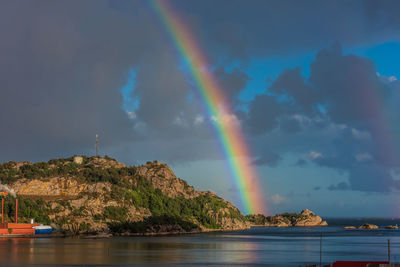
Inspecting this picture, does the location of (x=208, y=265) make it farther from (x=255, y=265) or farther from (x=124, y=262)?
(x=124, y=262)

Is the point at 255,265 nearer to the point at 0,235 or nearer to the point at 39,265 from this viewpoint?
the point at 39,265

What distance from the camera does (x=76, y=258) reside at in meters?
114

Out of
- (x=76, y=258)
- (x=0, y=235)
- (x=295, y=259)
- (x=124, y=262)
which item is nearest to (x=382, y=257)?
(x=295, y=259)

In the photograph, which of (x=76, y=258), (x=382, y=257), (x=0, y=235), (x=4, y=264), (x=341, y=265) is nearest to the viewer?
(x=341, y=265)

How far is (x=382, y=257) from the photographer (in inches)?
5217

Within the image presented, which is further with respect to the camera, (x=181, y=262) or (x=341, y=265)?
(x=181, y=262)

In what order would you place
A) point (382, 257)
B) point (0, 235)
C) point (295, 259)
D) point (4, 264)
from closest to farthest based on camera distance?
point (4, 264) → point (295, 259) → point (382, 257) → point (0, 235)

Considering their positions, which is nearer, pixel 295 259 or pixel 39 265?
pixel 39 265

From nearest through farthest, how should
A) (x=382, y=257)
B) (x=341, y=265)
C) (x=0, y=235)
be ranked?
(x=341, y=265) < (x=382, y=257) < (x=0, y=235)

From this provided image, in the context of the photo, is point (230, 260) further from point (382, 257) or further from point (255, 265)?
point (382, 257)

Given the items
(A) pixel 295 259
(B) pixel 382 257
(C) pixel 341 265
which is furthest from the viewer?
(B) pixel 382 257

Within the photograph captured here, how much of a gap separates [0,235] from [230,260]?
117037 mm

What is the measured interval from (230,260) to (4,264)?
155 feet

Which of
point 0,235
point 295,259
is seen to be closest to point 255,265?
point 295,259
